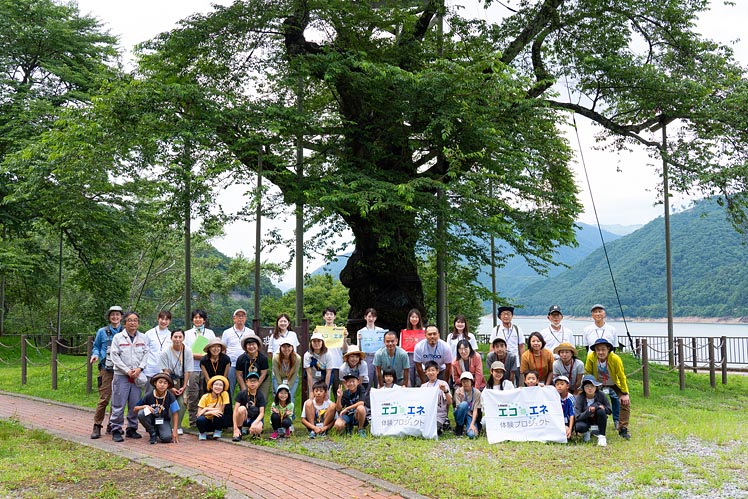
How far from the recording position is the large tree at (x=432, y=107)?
12617 millimetres

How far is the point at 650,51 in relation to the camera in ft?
53.7

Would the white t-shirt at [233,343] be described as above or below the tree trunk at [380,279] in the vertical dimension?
below

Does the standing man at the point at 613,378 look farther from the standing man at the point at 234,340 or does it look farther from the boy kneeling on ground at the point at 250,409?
the standing man at the point at 234,340

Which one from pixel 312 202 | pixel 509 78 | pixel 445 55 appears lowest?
pixel 312 202

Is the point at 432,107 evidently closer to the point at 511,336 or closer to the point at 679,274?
the point at 511,336

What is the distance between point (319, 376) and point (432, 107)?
5.92 m

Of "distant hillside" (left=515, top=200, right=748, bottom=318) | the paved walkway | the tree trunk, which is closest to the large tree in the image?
the tree trunk

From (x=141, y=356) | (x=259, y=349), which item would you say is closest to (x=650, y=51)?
(x=259, y=349)

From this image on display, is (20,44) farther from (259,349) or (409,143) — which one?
(259,349)

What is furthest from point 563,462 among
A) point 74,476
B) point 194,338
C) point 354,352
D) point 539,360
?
point 194,338

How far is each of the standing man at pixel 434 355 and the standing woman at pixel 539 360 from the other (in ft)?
3.53

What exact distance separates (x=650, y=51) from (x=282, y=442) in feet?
44.8

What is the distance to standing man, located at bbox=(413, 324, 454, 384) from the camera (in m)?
9.42

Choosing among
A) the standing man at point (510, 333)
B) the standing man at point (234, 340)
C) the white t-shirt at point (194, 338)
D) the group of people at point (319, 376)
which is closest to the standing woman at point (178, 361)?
the group of people at point (319, 376)
